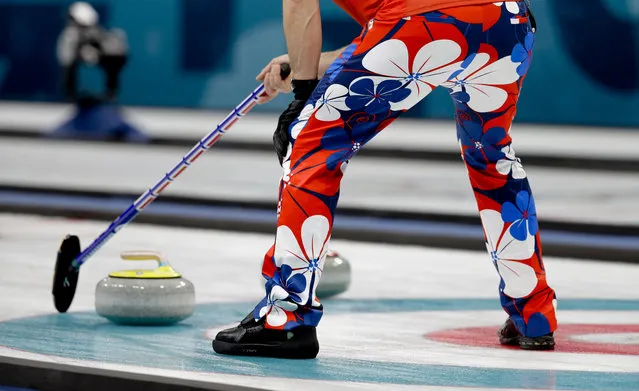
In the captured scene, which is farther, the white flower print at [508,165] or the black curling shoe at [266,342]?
the white flower print at [508,165]

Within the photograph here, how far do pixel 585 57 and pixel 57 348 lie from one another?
9011mm

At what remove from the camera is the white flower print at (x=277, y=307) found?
2812mm

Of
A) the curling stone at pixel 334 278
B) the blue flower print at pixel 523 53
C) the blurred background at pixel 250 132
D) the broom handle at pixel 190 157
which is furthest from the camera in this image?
the blurred background at pixel 250 132

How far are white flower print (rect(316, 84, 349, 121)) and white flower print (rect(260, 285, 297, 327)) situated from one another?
390 millimetres

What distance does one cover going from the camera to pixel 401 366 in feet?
9.23

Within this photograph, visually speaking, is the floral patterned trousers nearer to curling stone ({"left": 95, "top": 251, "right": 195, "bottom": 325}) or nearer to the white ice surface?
the white ice surface

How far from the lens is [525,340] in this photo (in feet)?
10.1

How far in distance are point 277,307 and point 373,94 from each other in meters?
0.52

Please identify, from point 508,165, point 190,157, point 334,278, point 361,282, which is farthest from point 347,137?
point 361,282

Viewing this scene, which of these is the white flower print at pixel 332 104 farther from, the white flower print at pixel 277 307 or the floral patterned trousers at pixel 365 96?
the white flower print at pixel 277 307

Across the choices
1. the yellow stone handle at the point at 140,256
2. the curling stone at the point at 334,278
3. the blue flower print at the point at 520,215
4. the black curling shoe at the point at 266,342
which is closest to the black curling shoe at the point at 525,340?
the blue flower print at the point at 520,215

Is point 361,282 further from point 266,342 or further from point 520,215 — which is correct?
point 266,342

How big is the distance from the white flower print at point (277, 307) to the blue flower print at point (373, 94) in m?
0.44

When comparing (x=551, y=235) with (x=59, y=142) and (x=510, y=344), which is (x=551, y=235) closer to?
(x=510, y=344)
